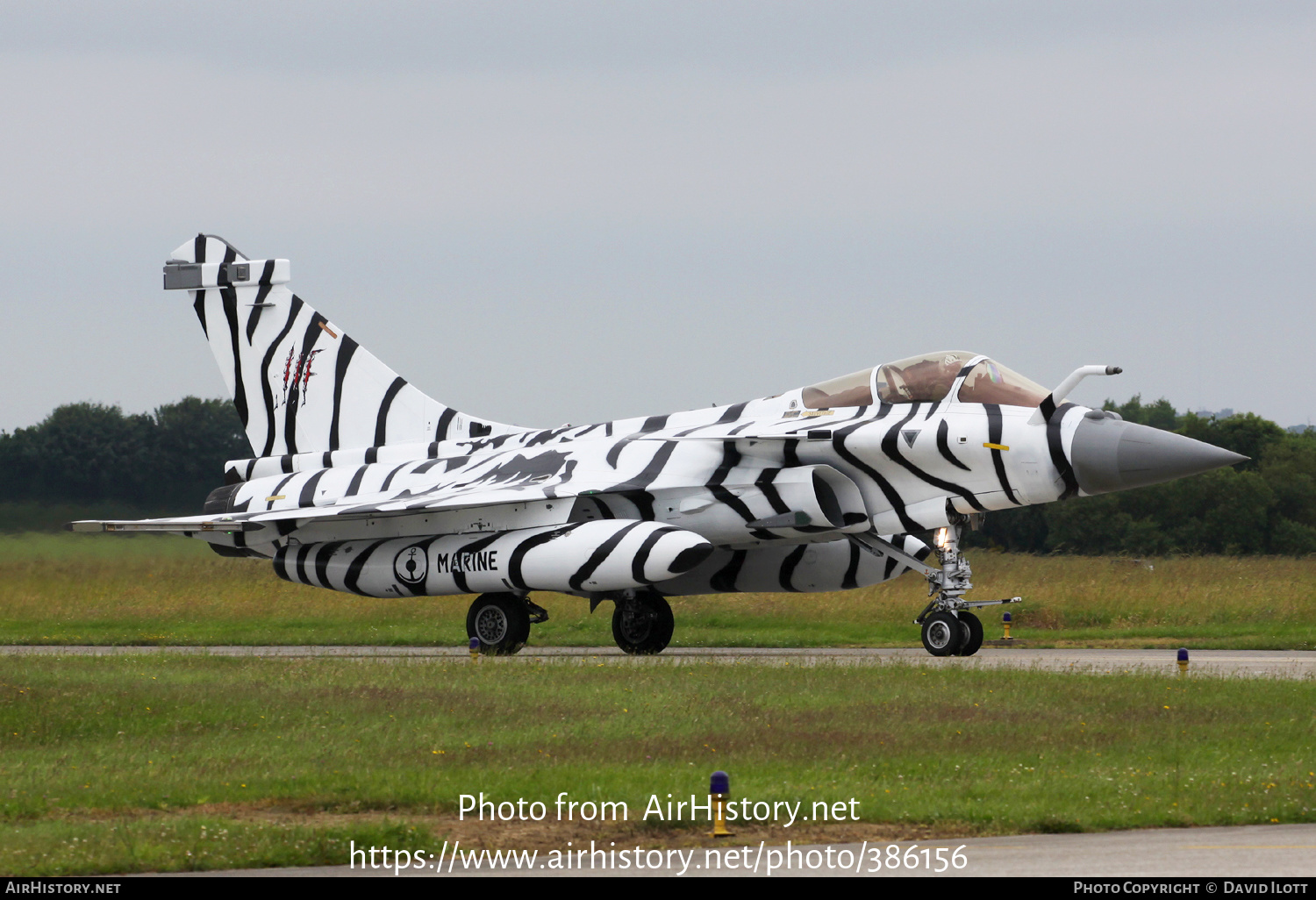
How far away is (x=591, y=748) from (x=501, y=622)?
9.10 meters

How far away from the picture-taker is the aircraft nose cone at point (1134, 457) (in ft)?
56.3

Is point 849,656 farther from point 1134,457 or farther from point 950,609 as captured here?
point 1134,457

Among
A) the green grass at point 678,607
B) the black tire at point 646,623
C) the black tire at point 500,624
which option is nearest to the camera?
the black tire at point 500,624

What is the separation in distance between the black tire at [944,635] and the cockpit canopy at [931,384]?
2.45m

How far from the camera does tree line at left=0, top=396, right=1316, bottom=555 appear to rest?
30.0 meters

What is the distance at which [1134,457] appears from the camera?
17219 mm

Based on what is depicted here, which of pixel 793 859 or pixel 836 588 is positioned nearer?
pixel 793 859

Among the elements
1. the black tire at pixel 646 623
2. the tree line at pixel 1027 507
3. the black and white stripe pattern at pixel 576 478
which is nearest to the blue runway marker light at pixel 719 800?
the black and white stripe pattern at pixel 576 478

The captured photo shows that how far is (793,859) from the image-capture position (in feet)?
25.6

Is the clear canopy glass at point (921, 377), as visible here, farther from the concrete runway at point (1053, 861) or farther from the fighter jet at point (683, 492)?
the concrete runway at point (1053, 861)

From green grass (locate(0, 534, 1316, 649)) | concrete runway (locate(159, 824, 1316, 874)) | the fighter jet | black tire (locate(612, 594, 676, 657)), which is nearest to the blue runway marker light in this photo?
concrete runway (locate(159, 824, 1316, 874))

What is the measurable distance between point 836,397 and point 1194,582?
446 inches
